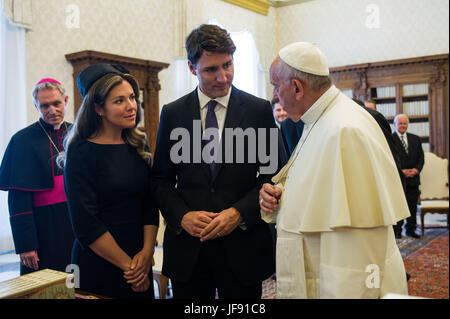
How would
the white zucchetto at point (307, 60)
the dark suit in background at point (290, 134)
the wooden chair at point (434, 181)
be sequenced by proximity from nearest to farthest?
1. the white zucchetto at point (307, 60)
2. the dark suit in background at point (290, 134)
3. the wooden chair at point (434, 181)

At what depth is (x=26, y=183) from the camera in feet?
8.62

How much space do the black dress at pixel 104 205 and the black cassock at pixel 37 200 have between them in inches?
28.2

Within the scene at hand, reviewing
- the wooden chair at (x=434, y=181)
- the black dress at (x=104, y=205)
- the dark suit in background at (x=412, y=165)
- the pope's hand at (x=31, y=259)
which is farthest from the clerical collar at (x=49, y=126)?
the wooden chair at (x=434, y=181)

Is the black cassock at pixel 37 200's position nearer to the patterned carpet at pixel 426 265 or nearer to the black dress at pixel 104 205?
the black dress at pixel 104 205

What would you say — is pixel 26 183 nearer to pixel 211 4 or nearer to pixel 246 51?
pixel 211 4

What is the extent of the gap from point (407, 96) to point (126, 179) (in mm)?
8573

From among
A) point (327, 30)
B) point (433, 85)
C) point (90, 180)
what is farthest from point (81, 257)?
point (327, 30)

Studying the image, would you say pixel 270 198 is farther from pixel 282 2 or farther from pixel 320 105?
pixel 282 2

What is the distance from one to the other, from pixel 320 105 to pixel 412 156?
6.20 metres

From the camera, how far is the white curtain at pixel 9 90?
5.79 metres

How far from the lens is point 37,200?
8.85 ft

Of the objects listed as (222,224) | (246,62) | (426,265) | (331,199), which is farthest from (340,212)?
(246,62)

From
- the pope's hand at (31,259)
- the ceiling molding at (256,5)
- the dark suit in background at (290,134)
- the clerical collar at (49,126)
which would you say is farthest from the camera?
the ceiling molding at (256,5)

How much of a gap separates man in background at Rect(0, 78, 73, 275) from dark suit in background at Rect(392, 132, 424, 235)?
18.4 ft
